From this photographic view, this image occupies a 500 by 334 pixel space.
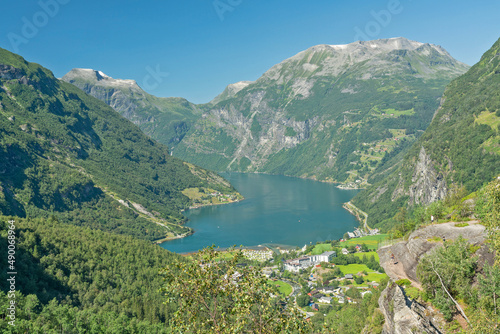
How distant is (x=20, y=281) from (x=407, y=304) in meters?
71.5

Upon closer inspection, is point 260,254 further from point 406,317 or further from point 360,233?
point 406,317

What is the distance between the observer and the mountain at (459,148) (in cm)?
12531

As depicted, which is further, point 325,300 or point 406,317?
point 325,300

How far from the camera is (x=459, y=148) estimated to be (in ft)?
450

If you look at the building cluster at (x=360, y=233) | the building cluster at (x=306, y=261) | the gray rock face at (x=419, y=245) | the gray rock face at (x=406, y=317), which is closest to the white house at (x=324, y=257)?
the building cluster at (x=306, y=261)

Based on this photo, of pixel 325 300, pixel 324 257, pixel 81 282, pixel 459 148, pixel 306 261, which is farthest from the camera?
pixel 459 148

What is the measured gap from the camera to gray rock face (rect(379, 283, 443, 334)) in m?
23.4

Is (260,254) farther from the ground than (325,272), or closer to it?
farther from the ground

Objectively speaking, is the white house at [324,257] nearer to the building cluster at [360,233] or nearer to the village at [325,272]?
the village at [325,272]

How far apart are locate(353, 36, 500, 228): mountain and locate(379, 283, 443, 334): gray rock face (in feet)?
269

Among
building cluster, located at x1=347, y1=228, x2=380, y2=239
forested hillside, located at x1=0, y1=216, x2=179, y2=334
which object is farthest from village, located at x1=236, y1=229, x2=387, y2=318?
forested hillside, located at x1=0, y1=216, x2=179, y2=334

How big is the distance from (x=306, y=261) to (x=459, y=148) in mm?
82928

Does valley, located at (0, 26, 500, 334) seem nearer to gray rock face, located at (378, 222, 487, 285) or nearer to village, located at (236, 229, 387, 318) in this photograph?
gray rock face, located at (378, 222, 487, 285)

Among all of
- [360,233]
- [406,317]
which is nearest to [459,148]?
[360,233]
